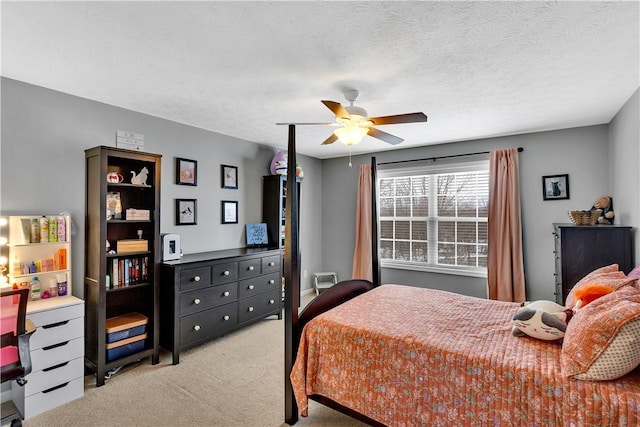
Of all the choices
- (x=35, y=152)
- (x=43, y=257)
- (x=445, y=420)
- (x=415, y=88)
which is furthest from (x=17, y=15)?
(x=445, y=420)

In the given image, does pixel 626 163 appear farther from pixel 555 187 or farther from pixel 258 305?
pixel 258 305

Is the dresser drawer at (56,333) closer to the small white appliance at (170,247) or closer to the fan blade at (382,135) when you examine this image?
the small white appliance at (170,247)

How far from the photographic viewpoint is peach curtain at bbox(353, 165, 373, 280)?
4.93 meters

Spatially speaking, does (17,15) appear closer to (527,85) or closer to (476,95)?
(476,95)

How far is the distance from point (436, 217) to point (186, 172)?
3.41 meters

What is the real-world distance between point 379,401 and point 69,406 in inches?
86.8

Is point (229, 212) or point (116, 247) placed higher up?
point (229, 212)

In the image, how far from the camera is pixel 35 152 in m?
2.47

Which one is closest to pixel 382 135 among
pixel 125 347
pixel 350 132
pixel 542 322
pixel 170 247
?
pixel 350 132

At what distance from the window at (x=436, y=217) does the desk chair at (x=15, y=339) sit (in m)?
4.16

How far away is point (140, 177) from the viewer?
2943 millimetres

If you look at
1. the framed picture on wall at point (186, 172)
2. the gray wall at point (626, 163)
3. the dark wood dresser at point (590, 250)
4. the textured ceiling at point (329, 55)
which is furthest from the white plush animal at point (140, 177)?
the gray wall at point (626, 163)

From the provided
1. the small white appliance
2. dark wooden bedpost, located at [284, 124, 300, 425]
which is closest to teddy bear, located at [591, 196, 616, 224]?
dark wooden bedpost, located at [284, 124, 300, 425]

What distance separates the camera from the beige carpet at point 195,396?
2102 millimetres
